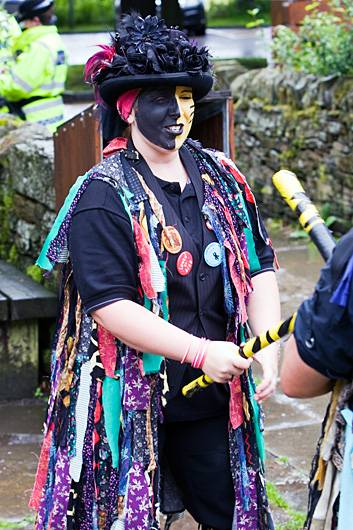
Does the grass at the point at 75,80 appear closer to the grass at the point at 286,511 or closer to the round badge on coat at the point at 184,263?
the grass at the point at 286,511

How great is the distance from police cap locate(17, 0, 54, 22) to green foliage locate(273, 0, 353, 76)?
2.56m

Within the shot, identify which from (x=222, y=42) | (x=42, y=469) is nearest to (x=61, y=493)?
(x=42, y=469)

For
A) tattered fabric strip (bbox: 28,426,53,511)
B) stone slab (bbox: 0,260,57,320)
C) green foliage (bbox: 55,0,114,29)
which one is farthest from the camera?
green foliage (bbox: 55,0,114,29)

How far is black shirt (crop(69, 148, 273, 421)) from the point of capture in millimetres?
3033

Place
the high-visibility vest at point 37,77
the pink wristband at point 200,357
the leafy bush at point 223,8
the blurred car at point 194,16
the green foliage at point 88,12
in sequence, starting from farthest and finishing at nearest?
the leafy bush at point 223,8 → the green foliage at point 88,12 → the blurred car at point 194,16 → the high-visibility vest at point 37,77 → the pink wristband at point 200,357

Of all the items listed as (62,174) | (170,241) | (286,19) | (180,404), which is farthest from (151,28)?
(286,19)

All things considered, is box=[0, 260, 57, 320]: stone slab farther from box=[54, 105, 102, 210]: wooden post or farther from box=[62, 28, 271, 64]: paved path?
box=[62, 28, 271, 64]: paved path

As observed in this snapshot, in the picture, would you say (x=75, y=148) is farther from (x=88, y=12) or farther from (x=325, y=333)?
(x=88, y=12)

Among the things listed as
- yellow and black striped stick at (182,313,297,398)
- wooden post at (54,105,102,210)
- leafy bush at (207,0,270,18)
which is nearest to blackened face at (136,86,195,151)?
yellow and black striped stick at (182,313,297,398)

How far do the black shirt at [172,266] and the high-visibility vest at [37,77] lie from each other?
4.30m

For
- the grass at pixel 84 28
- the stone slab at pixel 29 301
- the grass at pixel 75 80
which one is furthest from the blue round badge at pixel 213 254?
the grass at pixel 84 28

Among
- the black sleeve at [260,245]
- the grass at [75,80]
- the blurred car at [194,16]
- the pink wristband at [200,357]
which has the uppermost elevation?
the black sleeve at [260,245]

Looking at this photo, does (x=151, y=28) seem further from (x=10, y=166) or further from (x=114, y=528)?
(x=10, y=166)

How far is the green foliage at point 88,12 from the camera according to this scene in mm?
30391
